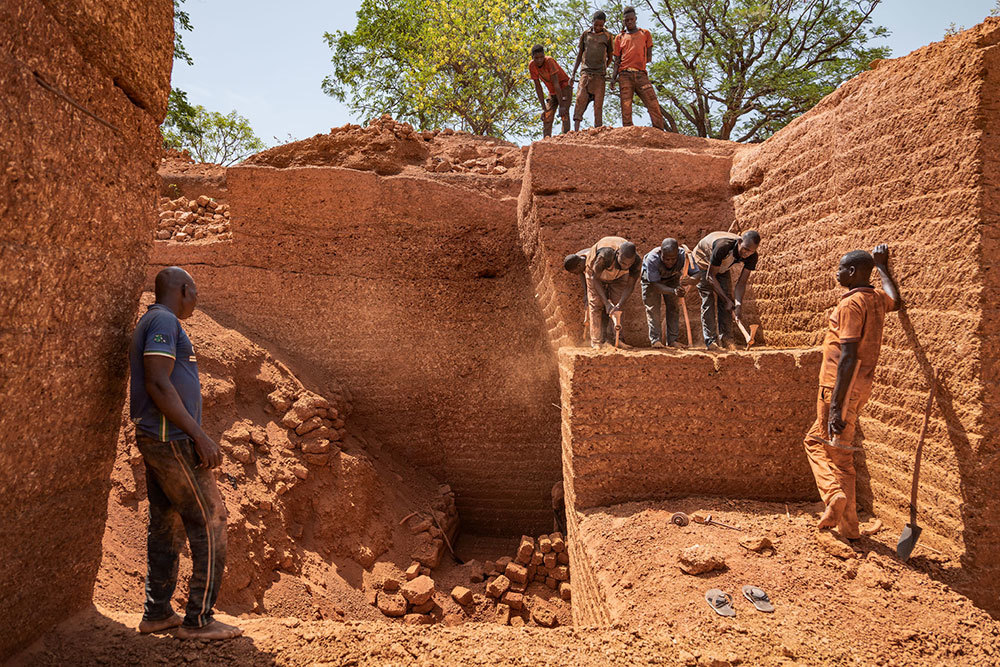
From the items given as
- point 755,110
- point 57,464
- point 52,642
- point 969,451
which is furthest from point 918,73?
point 755,110

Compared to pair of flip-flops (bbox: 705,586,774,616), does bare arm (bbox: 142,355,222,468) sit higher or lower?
higher

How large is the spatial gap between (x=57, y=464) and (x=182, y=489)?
Result: 1.38 feet

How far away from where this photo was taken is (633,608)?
2.86 metres

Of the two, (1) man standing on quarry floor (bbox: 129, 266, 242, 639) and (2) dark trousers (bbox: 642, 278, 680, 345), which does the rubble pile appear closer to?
(1) man standing on quarry floor (bbox: 129, 266, 242, 639)

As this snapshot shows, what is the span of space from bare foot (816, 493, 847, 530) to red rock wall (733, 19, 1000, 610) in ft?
1.43

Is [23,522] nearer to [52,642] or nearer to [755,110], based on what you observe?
[52,642]

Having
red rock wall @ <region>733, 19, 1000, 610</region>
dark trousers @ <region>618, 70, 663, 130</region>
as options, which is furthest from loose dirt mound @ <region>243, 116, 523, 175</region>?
red rock wall @ <region>733, 19, 1000, 610</region>

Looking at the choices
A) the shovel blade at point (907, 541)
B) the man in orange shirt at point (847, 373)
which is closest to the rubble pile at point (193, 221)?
the man in orange shirt at point (847, 373)

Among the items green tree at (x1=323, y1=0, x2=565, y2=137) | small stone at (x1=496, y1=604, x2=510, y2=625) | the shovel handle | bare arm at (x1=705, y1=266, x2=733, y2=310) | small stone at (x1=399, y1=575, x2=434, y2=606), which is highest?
green tree at (x1=323, y1=0, x2=565, y2=137)

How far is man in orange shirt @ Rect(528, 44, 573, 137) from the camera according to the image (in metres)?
7.66

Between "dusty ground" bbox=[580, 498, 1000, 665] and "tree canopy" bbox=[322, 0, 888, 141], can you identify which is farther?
"tree canopy" bbox=[322, 0, 888, 141]

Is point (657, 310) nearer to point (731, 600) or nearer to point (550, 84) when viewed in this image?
point (731, 600)

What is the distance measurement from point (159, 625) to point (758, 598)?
9.18ft

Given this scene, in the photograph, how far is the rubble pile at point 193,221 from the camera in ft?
20.5
